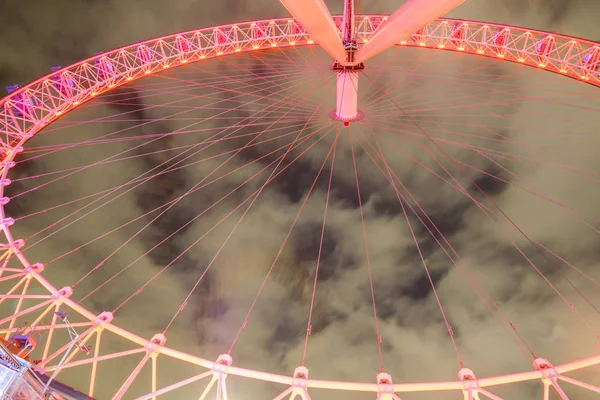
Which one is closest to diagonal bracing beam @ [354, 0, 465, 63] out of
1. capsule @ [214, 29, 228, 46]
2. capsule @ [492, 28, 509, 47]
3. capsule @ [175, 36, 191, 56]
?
capsule @ [214, 29, 228, 46]

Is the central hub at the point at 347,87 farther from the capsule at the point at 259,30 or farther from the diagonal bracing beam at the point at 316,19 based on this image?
the capsule at the point at 259,30

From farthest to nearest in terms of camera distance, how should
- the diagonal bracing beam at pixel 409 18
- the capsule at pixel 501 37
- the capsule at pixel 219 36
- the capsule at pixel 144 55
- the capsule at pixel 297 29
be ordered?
the capsule at pixel 297 29, the capsule at pixel 219 36, the capsule at pixel 144 55, the capsule at pixel 501 37, the diagonal bracing beam at pixel 409 18

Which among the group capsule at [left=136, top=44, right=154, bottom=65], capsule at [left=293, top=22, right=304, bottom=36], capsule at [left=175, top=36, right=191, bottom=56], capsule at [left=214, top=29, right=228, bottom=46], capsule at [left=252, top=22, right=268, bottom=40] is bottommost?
capsule at [left=136, top=44, right=154, bottom=65]

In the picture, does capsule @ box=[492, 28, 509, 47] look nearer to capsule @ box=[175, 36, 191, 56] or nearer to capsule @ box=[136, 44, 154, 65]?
capsule @ box=[175, 36, 191, 56]

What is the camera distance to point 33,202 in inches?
1622

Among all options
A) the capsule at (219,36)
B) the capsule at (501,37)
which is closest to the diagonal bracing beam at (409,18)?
the capsule at (219,36)

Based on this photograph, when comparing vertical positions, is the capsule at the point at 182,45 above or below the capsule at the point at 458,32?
below

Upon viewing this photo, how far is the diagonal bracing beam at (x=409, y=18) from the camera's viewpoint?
12305 millimetres

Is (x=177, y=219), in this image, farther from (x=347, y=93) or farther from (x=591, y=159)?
(x=591, y=159)

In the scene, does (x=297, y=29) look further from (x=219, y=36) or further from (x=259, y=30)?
(x=219, y=36)

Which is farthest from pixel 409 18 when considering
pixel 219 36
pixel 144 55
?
pixel 144 55

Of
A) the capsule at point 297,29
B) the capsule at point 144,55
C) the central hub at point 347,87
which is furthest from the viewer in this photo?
the capsule at point 297,29

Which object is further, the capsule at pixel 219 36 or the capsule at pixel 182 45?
the capsule at pixel 219 36

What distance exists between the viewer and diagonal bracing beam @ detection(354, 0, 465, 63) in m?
12.3
